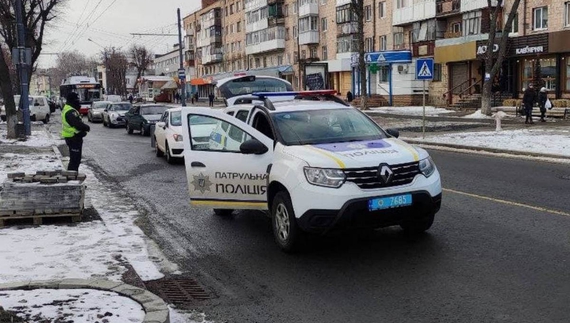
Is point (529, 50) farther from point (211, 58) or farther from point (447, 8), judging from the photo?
point (211, 58)

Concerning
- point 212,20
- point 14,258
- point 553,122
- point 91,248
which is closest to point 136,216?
point 91,248

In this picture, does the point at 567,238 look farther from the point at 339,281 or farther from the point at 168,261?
the point at 168,261

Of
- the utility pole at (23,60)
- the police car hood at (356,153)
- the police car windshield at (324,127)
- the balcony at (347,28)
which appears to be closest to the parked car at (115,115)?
the utility pole at (23,60)

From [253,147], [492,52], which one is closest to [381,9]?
[492,52]

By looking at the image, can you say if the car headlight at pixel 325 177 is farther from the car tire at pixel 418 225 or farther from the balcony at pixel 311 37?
the balcony at pixel 311 37

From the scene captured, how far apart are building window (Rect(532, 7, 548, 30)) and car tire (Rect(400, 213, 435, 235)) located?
3423 cm

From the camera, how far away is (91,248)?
7281 mm

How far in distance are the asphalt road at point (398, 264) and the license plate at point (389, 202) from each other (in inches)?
23.0

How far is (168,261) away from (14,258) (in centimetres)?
169

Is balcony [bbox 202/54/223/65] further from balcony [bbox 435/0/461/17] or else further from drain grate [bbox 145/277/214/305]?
drain grate [bbox 145/277/214/305]

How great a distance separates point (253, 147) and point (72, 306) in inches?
123

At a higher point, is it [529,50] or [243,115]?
[529,50]

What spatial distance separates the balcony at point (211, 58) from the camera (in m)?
97.2

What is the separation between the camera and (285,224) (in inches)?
276
